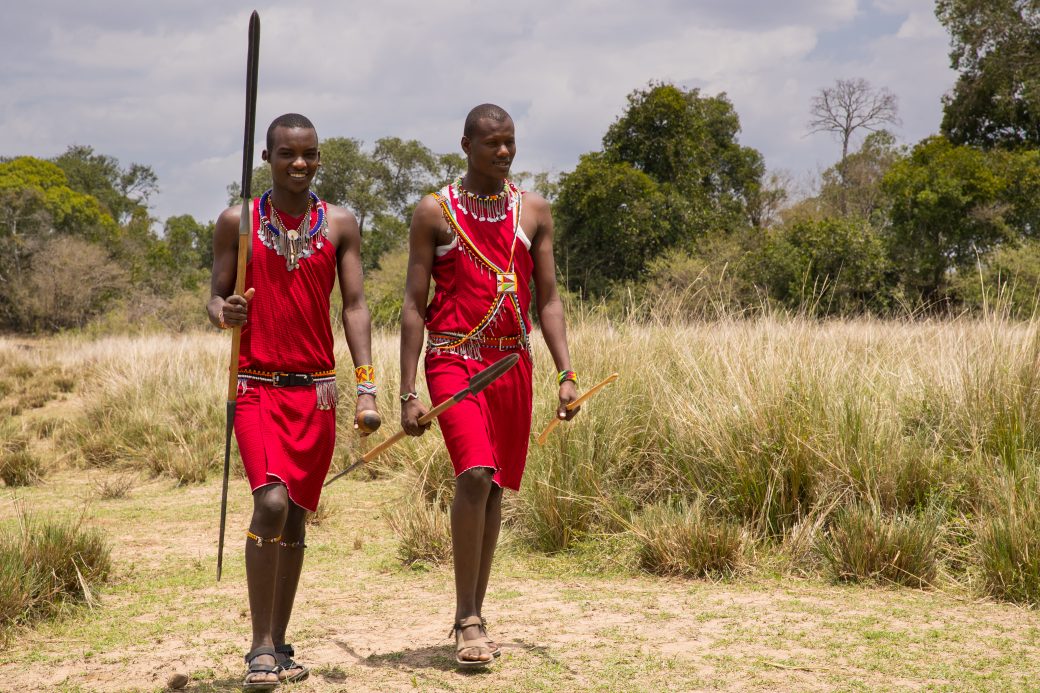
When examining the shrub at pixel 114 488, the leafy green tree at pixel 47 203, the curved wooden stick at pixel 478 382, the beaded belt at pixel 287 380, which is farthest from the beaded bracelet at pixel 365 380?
the leafy green tree at pixel 47 203

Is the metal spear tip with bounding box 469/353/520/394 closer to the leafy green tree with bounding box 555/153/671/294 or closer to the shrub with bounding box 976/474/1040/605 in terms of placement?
the shrub with bounding box 976/474/1040/605

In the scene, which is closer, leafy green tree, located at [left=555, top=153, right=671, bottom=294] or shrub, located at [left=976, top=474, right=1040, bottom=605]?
shrub, located at [left=976, top=474, right=1040, bottom=605]

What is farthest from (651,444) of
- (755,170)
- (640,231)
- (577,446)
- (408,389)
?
(755,170)

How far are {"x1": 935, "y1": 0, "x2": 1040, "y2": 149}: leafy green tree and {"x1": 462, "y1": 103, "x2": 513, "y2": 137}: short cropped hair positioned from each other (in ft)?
73.9

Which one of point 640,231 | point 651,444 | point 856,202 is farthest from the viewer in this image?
point 856,202

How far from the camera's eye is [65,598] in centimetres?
525

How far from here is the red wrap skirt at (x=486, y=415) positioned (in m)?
4.00

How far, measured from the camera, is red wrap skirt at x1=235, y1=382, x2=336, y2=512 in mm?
3717

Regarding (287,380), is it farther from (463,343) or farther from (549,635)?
(549,635)

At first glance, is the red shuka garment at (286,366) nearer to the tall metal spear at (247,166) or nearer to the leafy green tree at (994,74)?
the tall metal spear at (247,166)

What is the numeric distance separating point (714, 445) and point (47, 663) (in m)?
3.68

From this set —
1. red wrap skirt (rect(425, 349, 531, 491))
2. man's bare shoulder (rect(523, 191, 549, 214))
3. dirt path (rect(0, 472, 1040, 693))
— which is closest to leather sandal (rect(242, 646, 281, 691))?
dirt path (rect(0, 472, 1040, 693))

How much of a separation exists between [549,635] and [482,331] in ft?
4.58

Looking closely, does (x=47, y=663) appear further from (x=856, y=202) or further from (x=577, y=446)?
(x=856, y=202)
